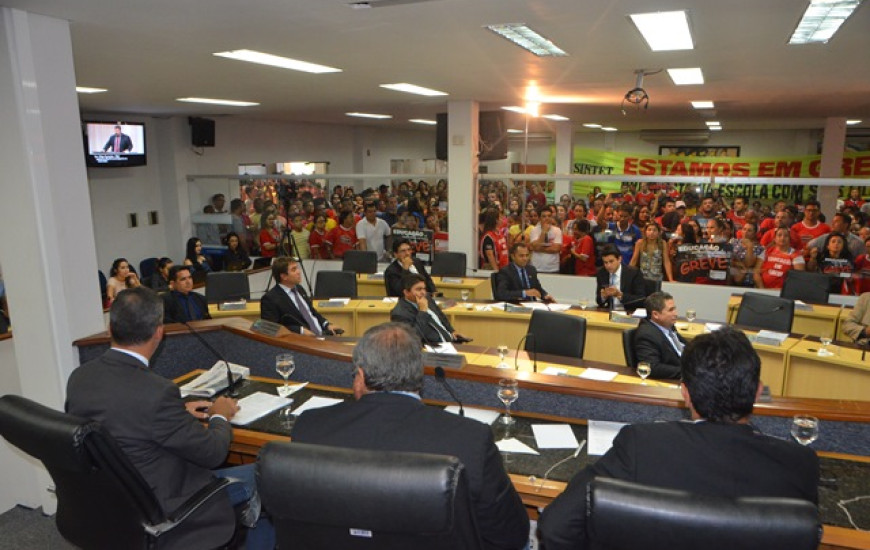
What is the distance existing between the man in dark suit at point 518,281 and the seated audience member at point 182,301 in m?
2.86

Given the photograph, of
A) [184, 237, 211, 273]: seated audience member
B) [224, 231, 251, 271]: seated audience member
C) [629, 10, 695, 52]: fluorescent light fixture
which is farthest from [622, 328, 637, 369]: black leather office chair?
[224, 231, 251, 271]: seated audience member

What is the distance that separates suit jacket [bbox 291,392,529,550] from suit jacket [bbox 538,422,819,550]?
14 cm

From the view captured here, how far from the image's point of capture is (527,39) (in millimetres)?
4066

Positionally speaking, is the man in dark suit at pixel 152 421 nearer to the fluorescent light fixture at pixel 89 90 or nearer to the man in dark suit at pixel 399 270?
the man in dark suit at pixel 399 270

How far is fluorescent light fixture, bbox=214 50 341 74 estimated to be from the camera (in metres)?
4.55

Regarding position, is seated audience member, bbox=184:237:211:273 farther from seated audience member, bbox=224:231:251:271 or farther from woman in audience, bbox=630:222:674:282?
woman in audience, bbox=630:222:674:282

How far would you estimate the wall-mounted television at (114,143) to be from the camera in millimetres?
8508

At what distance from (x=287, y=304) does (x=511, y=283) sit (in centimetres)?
240

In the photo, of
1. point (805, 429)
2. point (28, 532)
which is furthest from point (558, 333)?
point (28, 532)

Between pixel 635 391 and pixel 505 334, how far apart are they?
331 cm

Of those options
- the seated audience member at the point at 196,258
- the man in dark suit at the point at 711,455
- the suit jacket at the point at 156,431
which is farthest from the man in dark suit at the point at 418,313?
the seated audience member at the point at 196,258

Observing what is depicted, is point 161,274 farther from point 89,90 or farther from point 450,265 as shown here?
point 450,265

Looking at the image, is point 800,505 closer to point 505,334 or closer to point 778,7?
point 778,7

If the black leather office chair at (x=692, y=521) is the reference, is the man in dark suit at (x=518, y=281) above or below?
below
